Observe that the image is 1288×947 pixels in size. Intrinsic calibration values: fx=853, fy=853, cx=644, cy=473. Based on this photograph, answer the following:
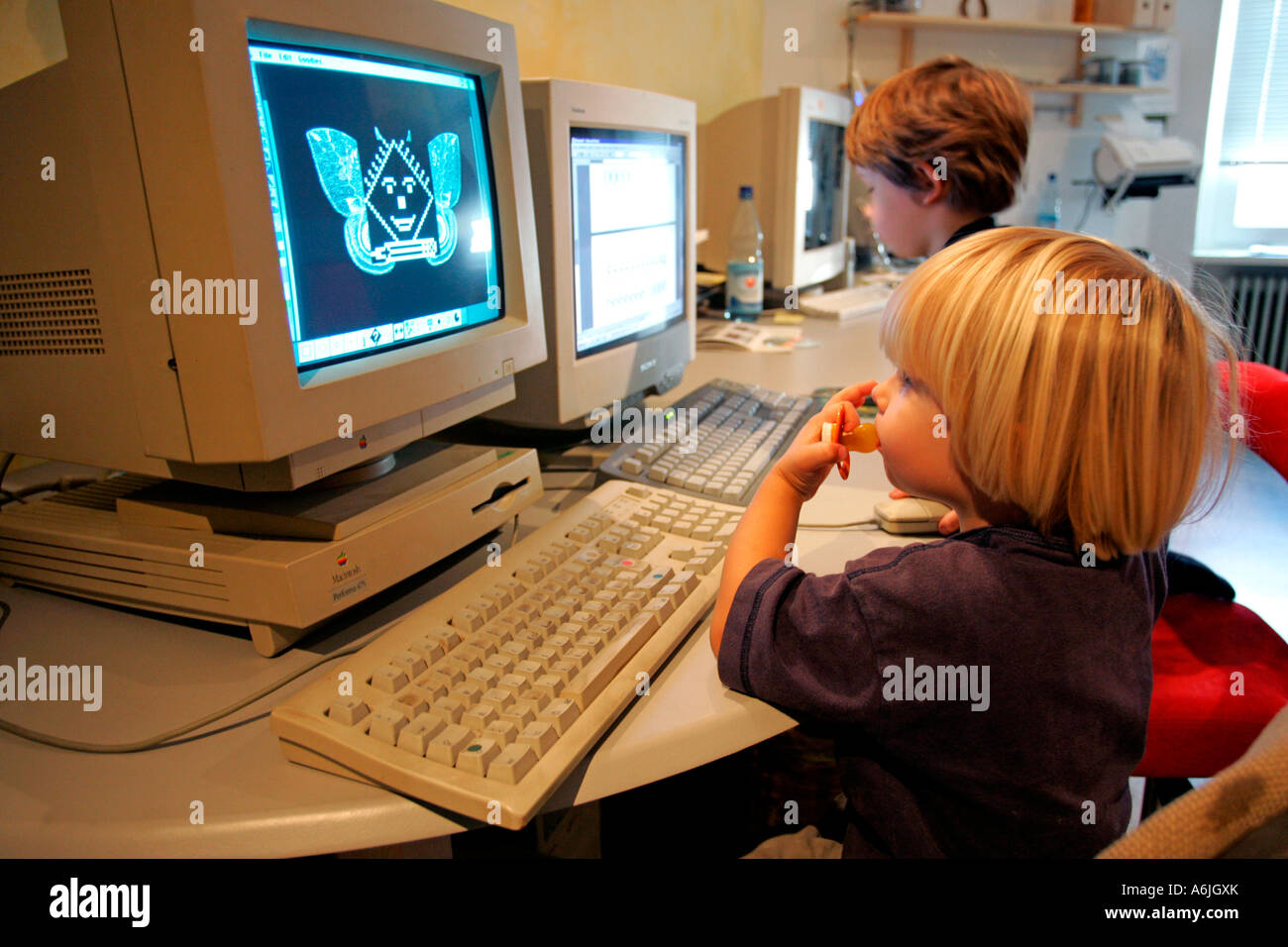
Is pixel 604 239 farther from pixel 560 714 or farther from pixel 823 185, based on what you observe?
pixel 823 185

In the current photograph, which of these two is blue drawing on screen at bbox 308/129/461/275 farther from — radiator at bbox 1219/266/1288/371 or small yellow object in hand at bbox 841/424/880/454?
radiator at bbox 1219/266/1288/371

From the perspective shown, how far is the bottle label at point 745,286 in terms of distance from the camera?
198 cm

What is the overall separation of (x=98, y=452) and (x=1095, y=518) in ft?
2.46

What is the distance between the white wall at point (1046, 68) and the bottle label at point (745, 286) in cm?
127

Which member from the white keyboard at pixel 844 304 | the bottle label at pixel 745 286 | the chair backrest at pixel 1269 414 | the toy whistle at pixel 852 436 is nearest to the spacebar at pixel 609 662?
the toy whistle at pixel 852 436

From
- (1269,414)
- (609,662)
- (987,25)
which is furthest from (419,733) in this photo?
(987,25)

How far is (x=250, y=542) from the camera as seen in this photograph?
661 millimetres

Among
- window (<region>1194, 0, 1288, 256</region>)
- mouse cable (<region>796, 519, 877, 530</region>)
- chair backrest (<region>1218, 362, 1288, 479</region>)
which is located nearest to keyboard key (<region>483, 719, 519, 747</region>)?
mouse cable (<region>796, 519, 877, 530</region>)

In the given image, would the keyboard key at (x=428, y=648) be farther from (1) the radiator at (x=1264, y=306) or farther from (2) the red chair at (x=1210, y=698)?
(1) the radiator at (x=1264, y=306)

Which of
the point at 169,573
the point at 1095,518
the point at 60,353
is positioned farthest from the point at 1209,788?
the point at 60,353

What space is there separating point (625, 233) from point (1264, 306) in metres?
3.49

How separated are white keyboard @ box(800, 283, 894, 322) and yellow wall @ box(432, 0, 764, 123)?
2.07 feet

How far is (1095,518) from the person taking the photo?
1.89ft

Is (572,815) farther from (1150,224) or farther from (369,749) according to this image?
(1150,224)
